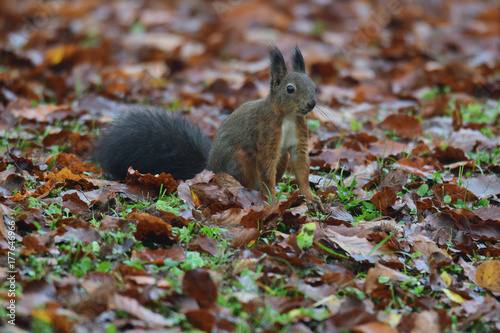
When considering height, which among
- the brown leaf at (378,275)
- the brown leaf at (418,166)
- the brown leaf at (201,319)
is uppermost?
the brown leaf at (418,166)

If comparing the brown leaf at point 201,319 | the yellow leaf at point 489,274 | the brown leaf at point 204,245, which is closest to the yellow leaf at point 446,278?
the yellow leaf at point 489,274

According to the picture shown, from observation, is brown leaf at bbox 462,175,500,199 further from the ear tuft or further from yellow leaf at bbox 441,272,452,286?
the ear tuft

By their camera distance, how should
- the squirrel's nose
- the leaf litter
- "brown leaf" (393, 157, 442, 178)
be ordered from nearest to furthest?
the leaf litter < the squirrel's nose < "brown leaf" (393, 157, 442, 178)

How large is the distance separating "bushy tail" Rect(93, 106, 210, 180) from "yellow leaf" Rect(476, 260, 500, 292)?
1812 mm

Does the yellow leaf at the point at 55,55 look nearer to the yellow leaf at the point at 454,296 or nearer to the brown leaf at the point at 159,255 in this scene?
the brown leaf at the point at 159,255

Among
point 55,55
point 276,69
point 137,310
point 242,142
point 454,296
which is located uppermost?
point 276,69

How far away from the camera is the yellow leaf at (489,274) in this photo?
8.43ft

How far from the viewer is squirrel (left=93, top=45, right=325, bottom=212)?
131 inches

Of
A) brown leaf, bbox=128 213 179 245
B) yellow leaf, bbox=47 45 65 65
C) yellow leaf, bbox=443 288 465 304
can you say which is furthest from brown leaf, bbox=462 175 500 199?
yellow leaf, bbox=47 45 65 65

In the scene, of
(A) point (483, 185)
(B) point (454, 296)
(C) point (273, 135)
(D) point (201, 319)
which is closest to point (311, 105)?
(C) point (273, 135)

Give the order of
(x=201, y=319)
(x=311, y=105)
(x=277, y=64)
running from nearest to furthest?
(x=201, y=319) → (x=311, y=105) → (x=277, y=64)

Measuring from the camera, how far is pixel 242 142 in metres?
3.44

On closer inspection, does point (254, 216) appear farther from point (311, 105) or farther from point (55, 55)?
point (55, 55)

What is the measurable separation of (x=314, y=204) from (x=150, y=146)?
109cm
